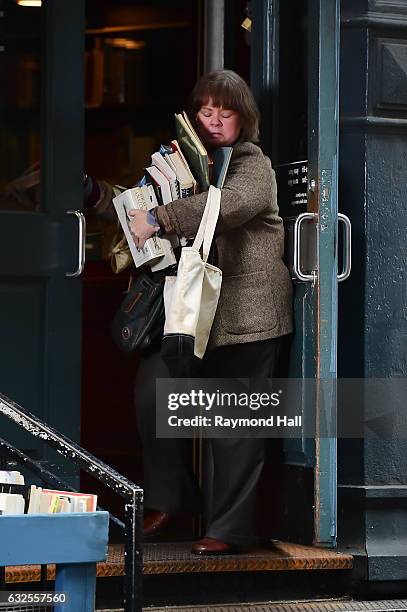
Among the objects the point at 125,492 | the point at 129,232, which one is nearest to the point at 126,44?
the point at 129,232

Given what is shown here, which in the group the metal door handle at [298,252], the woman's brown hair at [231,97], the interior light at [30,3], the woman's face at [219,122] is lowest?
the metal door handle at [298,252]

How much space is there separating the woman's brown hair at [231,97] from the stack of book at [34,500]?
6.31ft

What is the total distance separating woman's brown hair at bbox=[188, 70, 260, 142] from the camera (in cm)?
516

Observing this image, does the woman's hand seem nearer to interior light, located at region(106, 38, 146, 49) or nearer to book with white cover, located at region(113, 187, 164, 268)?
book with white cover, located at region(113, 187, 164, 268)

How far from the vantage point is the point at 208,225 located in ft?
16.3

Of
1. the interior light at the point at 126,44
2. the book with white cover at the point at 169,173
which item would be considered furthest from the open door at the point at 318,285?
the interior light at the point at 126,44

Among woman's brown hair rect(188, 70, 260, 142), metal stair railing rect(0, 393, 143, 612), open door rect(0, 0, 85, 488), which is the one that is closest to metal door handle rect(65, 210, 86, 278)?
open door rect(0, 0, 85, 488)

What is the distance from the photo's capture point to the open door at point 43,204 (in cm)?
520

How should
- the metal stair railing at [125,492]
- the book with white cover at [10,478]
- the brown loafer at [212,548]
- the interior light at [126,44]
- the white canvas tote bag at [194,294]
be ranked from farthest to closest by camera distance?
the interior light at [126,44], the brown loafer at [212,548], the white canvas tote bag at [194,294], the book with white cover at [10,478], the metal stair railing at [125,492]

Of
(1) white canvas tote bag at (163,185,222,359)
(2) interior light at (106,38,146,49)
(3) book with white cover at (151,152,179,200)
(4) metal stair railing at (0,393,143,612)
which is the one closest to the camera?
(4) metal stair railing at (0,393,143,612)

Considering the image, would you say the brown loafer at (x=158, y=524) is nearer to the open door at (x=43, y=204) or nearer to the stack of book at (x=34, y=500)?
the open door at (x=43, y=204)

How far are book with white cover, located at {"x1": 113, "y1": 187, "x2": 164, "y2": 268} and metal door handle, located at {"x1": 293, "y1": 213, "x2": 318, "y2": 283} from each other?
1.66 feet

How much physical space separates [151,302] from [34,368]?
507 millimetres

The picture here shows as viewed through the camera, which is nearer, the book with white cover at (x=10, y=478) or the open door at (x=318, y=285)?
the book with white cover at (x=10, y=478)
